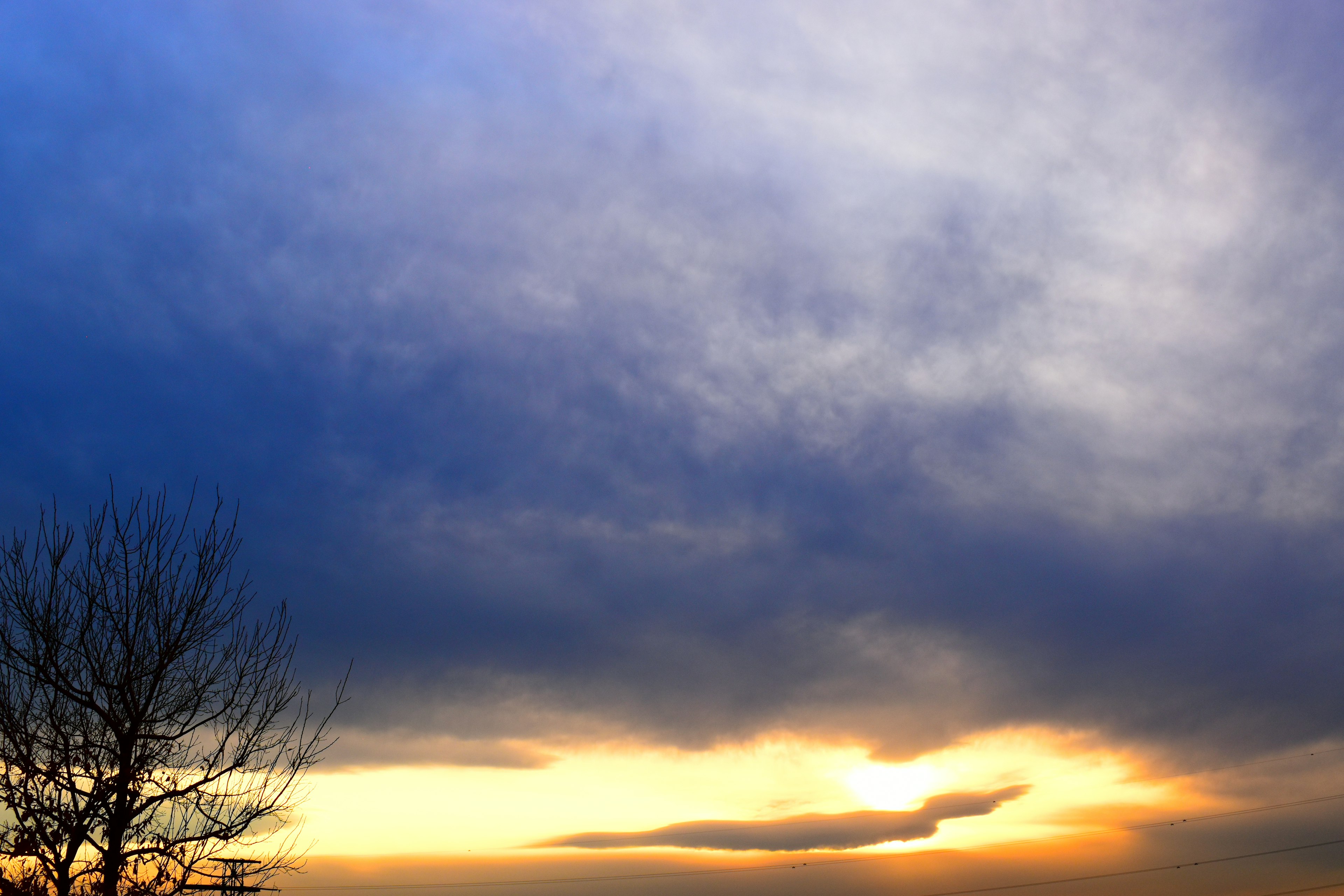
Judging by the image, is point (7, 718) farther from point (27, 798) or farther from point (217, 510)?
point (217, 510)

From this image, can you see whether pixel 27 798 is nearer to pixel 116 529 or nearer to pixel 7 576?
pixel 7 576

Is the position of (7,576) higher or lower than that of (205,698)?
higher

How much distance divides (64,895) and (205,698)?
149 inches

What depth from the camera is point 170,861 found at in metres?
16.7

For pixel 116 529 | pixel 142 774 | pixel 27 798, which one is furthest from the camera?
pixel 116 529

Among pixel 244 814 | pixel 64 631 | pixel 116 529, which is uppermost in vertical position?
pixel 116 529

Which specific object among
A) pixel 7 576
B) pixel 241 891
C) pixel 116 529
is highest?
pixel 116 529

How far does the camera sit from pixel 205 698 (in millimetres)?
17594

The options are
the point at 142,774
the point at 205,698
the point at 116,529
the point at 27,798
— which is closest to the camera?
the point at 27,798

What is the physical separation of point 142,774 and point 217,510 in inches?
225

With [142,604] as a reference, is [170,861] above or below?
below

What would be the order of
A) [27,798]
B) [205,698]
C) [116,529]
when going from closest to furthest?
[27,798]
[205,698]
[116,529]

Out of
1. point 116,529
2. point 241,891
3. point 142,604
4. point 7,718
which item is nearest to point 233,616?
point 142,604

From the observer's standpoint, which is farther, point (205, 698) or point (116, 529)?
point (116, 529)
